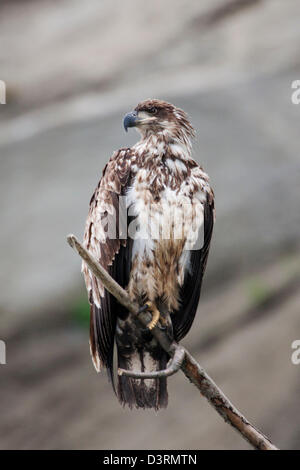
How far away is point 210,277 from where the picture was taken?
5.80m

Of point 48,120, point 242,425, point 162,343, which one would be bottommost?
point 242,425

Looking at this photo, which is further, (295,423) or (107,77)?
(107,77)

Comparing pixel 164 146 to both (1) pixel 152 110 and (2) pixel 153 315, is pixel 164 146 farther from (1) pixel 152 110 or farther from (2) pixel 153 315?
(2) pixel 153 315

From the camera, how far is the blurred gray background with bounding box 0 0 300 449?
18.1 feet

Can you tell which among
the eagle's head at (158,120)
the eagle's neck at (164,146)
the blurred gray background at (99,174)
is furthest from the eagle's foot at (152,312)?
the blurred gray background at (99,174)

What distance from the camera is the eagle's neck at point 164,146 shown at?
2717 millimetres

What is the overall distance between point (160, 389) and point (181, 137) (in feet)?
3.47

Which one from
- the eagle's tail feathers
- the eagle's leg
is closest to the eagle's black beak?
the eagle's leg

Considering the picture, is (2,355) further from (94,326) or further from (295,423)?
(94,326)

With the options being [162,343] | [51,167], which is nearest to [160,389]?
[162,343]

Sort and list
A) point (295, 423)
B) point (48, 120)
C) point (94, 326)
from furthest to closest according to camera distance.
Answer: point (48, 120) < point (295, 423) < point (94, 326)
